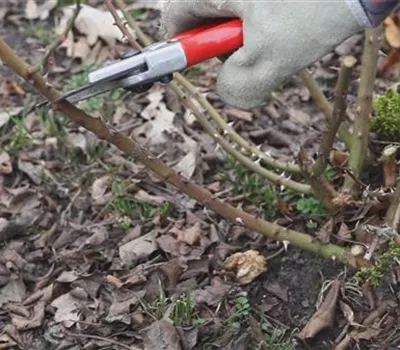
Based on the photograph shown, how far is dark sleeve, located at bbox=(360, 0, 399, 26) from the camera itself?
61.3 inches

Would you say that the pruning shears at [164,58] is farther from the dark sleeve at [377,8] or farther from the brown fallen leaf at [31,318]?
the brown fallen leaf at [31,318]

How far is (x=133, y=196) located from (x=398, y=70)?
1.00 m

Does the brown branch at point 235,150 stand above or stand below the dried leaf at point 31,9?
above

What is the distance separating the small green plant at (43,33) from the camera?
3221mm

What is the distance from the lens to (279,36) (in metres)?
1.59

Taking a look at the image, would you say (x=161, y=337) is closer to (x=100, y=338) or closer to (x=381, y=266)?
(x=100, y=338)

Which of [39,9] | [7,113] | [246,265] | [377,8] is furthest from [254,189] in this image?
[39,9]

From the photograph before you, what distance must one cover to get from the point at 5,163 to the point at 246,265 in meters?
0.89

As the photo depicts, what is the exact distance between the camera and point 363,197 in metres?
2.24

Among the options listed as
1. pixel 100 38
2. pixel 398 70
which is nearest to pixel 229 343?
pixel 398 70

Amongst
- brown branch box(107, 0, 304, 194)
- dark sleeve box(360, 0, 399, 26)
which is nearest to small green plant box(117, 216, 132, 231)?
brown branch box(107, 0, 304, 194)

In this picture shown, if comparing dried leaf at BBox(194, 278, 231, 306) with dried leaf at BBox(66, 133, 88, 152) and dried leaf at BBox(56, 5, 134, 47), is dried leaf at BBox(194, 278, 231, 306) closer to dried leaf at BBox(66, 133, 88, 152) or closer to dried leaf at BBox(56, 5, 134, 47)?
dried leaf at BBox(66, 133, 88, 152)

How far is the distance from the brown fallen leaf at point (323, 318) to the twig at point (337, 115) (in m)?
0.30

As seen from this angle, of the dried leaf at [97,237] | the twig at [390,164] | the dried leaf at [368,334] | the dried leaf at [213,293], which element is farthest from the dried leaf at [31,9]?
the dried leaf at [368,334]
